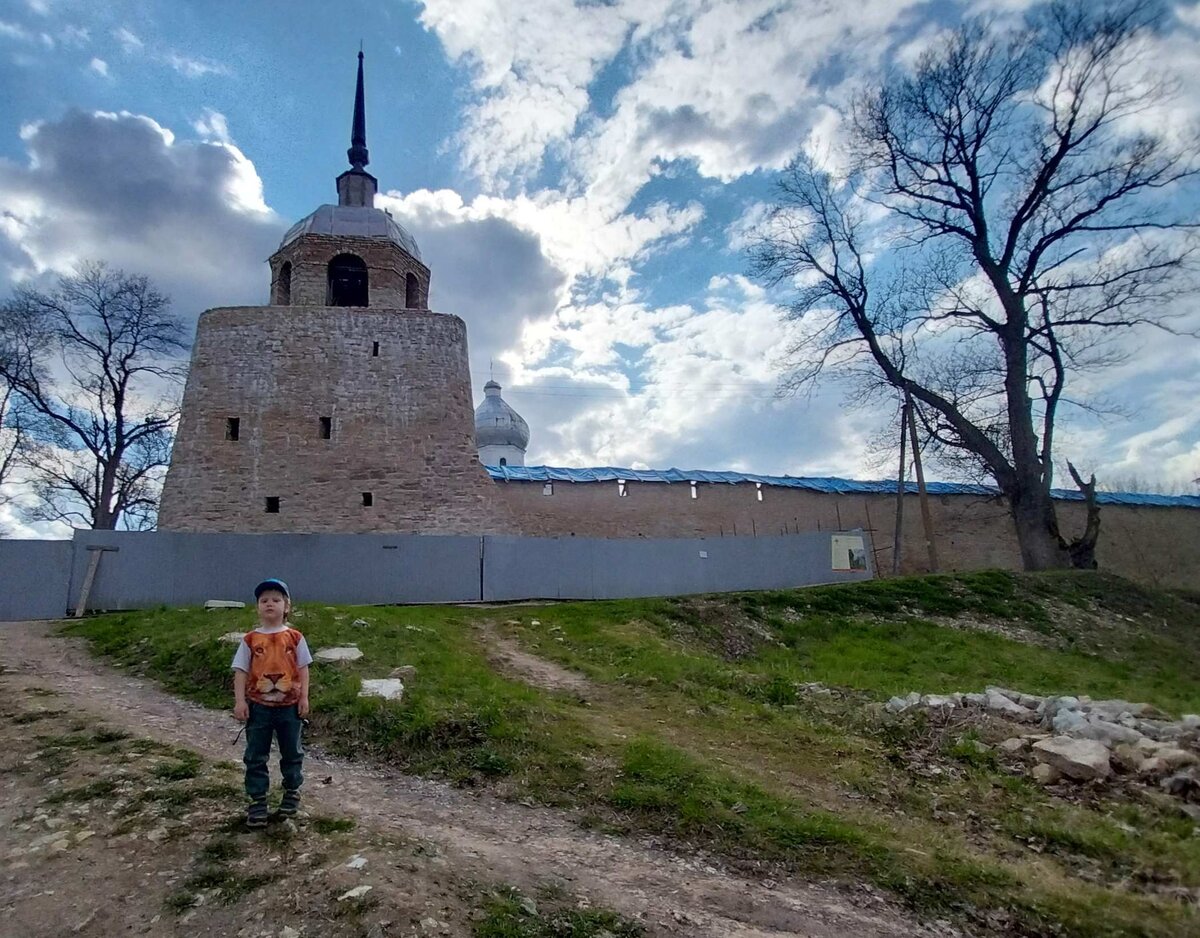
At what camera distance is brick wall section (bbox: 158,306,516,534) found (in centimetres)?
1836

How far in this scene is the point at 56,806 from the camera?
4.64 metres

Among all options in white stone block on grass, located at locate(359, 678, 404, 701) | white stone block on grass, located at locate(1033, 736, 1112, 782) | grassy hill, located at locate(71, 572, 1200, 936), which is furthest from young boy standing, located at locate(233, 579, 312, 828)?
white stone block on grass, located at locate(1033, 736, 1112, 782)

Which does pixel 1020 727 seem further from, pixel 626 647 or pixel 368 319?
pixel 368 319

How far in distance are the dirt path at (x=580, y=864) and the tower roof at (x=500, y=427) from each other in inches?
1294

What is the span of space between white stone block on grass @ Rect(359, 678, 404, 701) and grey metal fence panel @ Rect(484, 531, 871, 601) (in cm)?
821

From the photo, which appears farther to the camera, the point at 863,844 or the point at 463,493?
the point at 463,493

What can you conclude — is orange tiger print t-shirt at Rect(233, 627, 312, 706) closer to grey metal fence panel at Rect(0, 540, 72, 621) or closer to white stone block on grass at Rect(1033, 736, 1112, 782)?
white stone block on grass at Rect(1033, 736, 1112, 782)

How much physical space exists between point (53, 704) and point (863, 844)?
730 cm

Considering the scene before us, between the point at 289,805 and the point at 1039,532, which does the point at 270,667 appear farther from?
the point at 1039,532

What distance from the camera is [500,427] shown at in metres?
39.4

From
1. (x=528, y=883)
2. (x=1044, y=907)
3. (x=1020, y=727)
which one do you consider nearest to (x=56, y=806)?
(x=528, y=883)

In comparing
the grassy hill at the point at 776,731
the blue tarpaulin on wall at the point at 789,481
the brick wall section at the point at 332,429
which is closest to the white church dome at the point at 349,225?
the brick wall section at the point at 332,429

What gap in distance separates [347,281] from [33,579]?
39.6ft

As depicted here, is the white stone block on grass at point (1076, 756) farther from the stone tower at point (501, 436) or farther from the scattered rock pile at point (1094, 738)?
the stone tower at point (501, 436)
